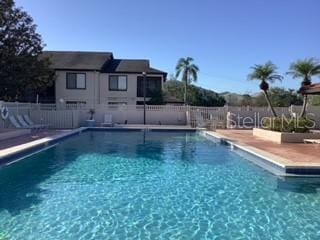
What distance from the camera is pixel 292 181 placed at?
8.98m

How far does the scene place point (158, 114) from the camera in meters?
27.2

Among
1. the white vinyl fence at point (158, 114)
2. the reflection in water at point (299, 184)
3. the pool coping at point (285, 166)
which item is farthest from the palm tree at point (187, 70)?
the reflection in water at point (299, 184)

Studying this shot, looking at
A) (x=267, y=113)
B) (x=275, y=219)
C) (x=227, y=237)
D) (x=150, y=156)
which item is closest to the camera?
(x=227, y=237)

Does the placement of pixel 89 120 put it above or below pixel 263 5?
below

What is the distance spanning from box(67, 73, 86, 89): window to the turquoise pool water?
19733 mm

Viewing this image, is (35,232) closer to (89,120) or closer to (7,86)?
(7,86)

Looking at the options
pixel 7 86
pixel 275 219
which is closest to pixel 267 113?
pixel 7 86

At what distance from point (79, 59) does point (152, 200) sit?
27816 millimetres

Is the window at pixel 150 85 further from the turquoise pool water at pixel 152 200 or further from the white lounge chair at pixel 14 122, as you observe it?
the turquoise pool water at pixel 152 200

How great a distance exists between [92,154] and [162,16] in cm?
1131

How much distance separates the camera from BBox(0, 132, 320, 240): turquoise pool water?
5.71 meters

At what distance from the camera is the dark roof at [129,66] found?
31906 millimetres

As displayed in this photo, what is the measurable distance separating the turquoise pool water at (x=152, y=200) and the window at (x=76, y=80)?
19733mm

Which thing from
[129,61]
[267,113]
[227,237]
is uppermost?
[129,61]
